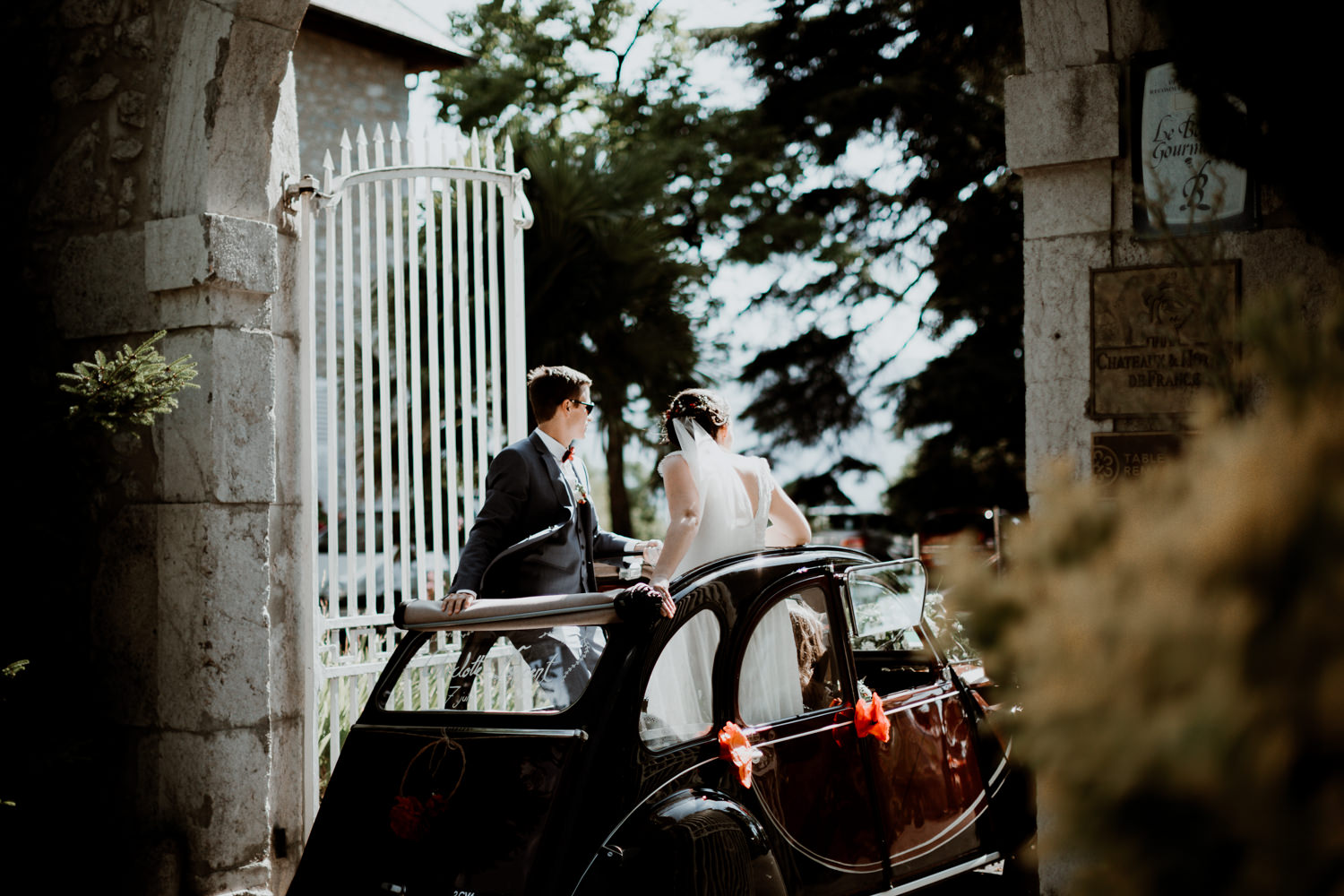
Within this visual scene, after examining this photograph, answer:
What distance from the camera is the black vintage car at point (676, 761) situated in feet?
10.5

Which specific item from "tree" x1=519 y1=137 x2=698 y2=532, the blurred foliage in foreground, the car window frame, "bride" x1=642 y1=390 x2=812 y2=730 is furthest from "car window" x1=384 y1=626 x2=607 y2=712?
"tree" x1=519 y1=137 x2=698 y2=532

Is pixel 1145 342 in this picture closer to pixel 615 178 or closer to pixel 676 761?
pixel 676 761

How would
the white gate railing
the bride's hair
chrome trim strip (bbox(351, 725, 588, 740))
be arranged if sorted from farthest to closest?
the white gate railing < the bride's hair < chrome trim strip (bbox(351, 725, 588, 740))

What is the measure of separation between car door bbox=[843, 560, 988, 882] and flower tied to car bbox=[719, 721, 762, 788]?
0.58 meters

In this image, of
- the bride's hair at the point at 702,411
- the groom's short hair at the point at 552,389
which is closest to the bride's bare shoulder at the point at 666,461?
the bride's hair at the point at 702,411

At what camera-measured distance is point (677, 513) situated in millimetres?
4703

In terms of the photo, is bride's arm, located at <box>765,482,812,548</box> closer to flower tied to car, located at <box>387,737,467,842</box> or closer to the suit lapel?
the suit lapel

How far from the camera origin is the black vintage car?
10.5 feet

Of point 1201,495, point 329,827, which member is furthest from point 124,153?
point 1201,495

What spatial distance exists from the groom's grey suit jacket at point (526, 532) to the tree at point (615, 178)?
984 centimetres

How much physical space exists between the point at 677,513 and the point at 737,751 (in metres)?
1.38

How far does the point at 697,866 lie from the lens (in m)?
3.19

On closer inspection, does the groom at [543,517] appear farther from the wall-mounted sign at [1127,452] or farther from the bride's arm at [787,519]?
the wall-mounted sign at [1127,452]

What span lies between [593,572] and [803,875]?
1.62 m
